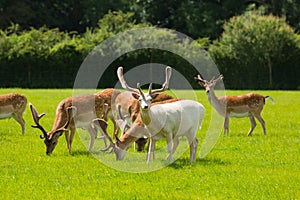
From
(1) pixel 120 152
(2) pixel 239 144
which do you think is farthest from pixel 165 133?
(2) pixel 239 144

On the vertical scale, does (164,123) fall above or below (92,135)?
above

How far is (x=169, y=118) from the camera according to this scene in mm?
10734

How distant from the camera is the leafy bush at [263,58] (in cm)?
3866

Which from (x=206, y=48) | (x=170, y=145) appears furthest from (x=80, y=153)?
(x=206, y=48)

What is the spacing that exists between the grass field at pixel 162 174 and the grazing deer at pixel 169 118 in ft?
1.44

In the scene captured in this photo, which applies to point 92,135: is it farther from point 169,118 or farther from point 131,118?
point 169,118

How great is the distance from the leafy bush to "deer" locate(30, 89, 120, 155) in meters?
26.2

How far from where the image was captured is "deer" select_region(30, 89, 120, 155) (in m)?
11.5

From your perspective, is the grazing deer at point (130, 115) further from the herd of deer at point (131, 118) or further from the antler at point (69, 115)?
the antler at point (69, 115)

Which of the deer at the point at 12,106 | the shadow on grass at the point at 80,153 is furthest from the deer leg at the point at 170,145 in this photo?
the deer at the point at 12,106

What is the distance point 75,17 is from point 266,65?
20.5 metres

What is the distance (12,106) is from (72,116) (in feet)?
13.4

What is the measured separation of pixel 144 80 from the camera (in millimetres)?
36406

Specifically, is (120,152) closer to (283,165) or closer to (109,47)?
(283,165)
